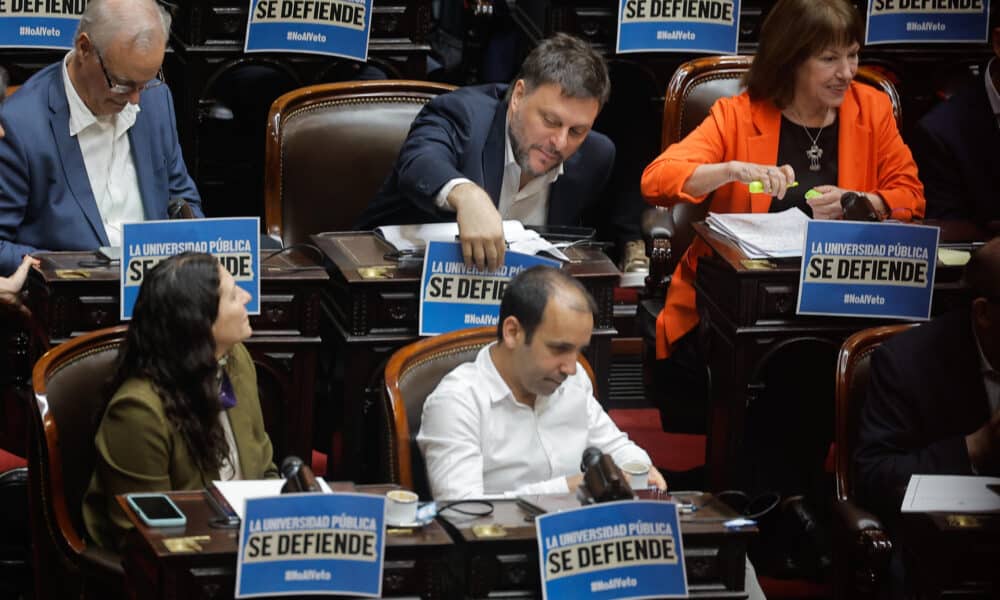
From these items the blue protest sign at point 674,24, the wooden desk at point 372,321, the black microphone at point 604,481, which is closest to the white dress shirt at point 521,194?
the wooden desk at point 372,321

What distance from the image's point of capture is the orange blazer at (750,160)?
4.57 m

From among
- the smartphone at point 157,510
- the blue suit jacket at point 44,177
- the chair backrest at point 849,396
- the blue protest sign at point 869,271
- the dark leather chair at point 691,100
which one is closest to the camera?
the smartphone at point 157,510

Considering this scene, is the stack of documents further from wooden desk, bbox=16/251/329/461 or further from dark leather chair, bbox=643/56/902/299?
wooden desk, bbox=16/251/329/461

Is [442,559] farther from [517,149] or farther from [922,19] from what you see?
[922,19]

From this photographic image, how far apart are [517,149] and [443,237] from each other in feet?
1.60

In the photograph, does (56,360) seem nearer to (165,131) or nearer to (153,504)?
(153,504)

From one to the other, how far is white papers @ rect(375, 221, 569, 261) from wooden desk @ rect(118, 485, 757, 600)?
111 centimetres

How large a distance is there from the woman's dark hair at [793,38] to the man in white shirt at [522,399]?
1296 mm

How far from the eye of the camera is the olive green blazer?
3268mm

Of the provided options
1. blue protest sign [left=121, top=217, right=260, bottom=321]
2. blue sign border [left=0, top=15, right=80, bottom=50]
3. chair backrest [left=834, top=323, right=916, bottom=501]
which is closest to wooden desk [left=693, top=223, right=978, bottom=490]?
chair backrest [left=834, top=323, right=916, bottom=501]

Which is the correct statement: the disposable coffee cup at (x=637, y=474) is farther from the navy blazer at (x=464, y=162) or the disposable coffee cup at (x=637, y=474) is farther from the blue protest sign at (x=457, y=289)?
the navy blazer at (x=464, y=162)

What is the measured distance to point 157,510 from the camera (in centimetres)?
288

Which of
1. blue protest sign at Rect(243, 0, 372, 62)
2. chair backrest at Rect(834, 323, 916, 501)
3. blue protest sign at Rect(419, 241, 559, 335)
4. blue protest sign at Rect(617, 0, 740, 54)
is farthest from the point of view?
blue protest sign at Rect(617, 0, 740, 54)

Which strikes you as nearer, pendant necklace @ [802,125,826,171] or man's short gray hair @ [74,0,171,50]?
man's short gray hair @ [74,0,171,50]
